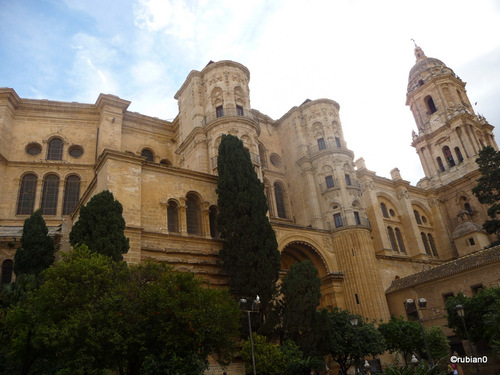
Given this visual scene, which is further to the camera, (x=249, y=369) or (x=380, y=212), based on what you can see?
(x=380, y=212)

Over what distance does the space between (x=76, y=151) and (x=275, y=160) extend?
14546 millimetres

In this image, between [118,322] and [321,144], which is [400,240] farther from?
[118,322]

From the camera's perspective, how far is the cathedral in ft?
66.5

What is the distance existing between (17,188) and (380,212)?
26597mm

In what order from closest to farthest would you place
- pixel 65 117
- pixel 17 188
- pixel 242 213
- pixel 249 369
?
pixel 249 369 < pixel 242 213 < pixel 17 188 < pixel 65 117

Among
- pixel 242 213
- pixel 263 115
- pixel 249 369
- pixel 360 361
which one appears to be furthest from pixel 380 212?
pixel 249 369

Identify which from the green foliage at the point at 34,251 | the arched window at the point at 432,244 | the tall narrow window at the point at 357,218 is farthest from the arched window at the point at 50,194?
the arched window at the point at 432,244

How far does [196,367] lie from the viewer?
41.5ft

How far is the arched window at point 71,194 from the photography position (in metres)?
26.8

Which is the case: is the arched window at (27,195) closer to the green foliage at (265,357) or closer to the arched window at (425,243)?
the green foliage at (265,357)

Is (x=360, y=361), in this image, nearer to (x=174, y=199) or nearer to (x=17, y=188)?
(x=174, y=199)

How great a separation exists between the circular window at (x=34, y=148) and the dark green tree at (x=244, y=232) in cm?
1424

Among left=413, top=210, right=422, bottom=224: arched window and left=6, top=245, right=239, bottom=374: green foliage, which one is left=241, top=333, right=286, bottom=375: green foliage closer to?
left=6, top=245, right=239, bottom=374: green foliage

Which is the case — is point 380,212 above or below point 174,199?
above
